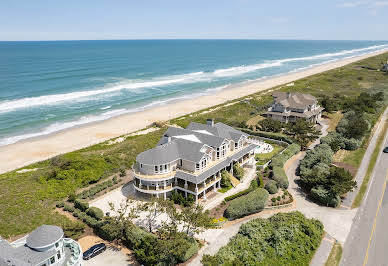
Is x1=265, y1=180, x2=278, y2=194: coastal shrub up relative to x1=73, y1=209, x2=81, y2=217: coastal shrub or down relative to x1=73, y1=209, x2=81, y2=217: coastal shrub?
up

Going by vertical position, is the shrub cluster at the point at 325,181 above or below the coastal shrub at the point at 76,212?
above

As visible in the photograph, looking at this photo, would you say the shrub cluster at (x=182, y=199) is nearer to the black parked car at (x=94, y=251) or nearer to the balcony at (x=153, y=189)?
the balcony at (x=153, y=189)

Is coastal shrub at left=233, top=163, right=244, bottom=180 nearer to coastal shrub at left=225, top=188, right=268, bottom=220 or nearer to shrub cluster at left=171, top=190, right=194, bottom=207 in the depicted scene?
coastal shrub at left=225, top=188, right=268, bottom=220

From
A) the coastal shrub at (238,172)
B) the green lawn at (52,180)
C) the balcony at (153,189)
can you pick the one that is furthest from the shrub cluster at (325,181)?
the balcony at (153,189)

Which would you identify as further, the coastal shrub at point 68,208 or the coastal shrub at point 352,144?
the coastal shrub at point 352,144

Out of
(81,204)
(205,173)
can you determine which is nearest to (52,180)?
(81,204)

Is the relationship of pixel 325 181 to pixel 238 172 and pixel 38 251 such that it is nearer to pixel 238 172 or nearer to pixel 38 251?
pixel 238 172

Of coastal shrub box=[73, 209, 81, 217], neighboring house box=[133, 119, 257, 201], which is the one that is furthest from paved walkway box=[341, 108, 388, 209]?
coastal shrub box=[73, 209, 81, 217]
